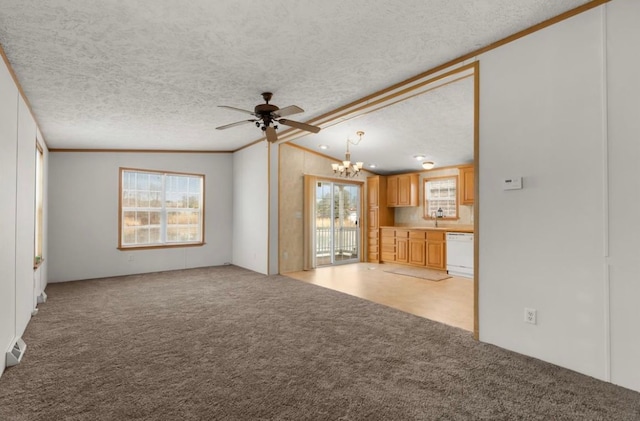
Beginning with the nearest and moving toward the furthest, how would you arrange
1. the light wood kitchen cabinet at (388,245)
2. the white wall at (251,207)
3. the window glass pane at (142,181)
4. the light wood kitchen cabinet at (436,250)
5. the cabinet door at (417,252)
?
the white wall at (251,207) < the window glass pane at (142,181) < the light wood kitchen cabinet at (436,250) < the cabinet door at (417,252) < the light wood kitchen cabinet at (388,245)

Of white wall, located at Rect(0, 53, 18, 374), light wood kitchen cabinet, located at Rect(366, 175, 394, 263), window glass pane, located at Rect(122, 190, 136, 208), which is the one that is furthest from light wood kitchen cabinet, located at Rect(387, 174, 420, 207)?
white wall, located at Rect(0, 53, 18, 374)

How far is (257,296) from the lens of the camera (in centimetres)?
483

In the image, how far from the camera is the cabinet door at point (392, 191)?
27.8 ft

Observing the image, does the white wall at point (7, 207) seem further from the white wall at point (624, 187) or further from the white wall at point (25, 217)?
the white wall at point (624, 187)

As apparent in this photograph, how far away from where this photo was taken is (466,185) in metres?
6.99

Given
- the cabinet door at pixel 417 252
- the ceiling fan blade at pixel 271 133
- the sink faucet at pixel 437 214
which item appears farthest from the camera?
the sink faucet at pixel 437 214

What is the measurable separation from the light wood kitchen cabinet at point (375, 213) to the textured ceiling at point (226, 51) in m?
3.75

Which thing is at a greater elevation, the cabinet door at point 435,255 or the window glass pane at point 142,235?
the window glass pane at point 142,235

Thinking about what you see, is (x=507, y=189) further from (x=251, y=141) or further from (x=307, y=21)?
(x=251, y=141)

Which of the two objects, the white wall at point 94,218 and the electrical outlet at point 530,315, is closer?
the electrical outlet at point 530,315

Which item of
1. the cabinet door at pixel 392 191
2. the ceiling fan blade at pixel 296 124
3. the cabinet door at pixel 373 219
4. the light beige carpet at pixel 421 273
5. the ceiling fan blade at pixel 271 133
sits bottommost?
the light beige carpet at pixel 421 273

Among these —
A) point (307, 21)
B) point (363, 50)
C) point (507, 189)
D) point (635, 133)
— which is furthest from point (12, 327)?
point (635, 133)

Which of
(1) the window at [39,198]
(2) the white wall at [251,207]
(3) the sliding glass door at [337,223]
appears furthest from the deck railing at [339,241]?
(1) the window at [39,198]

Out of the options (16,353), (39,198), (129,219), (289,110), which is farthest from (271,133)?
(129,219)
